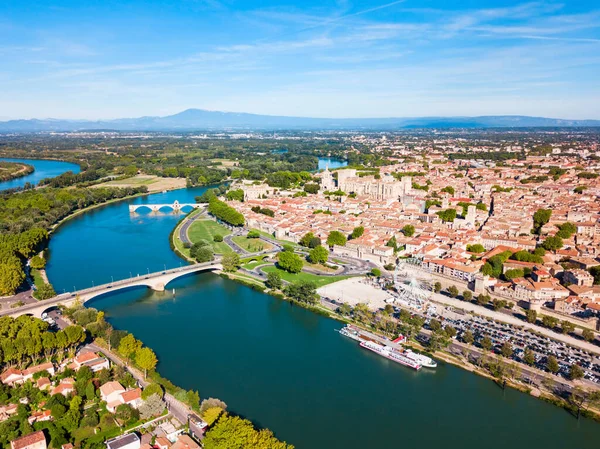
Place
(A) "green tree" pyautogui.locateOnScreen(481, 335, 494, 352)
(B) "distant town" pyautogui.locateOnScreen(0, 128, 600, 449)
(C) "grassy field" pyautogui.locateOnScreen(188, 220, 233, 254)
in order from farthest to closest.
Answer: (C) "grassy field" pyautogui.locateOnScreen(188, 220, 233, 254)
(A) "green tree" pyautogui.locateOnScreen(481, 335, 494, 352)
(B) "distant town" pyautogui.locateOnScreen(0, 128, 600, 449)

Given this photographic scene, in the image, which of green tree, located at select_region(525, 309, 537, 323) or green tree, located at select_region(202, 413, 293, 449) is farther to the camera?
green tree, located at select_region(525, 309, 537, 323)

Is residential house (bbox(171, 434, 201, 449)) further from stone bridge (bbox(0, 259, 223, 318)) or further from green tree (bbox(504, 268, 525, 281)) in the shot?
green tree (bbox(504, 268, 525, 281))

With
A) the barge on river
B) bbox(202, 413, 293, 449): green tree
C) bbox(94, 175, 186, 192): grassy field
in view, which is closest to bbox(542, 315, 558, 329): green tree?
the barge on river

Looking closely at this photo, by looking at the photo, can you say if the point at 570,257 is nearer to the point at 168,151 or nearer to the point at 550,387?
the point at 550,387

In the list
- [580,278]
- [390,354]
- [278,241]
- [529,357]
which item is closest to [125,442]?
[390,354]

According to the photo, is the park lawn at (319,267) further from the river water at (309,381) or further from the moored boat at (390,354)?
the moored boat at (390,354)

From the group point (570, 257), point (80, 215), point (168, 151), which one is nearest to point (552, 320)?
point (570, 257)
